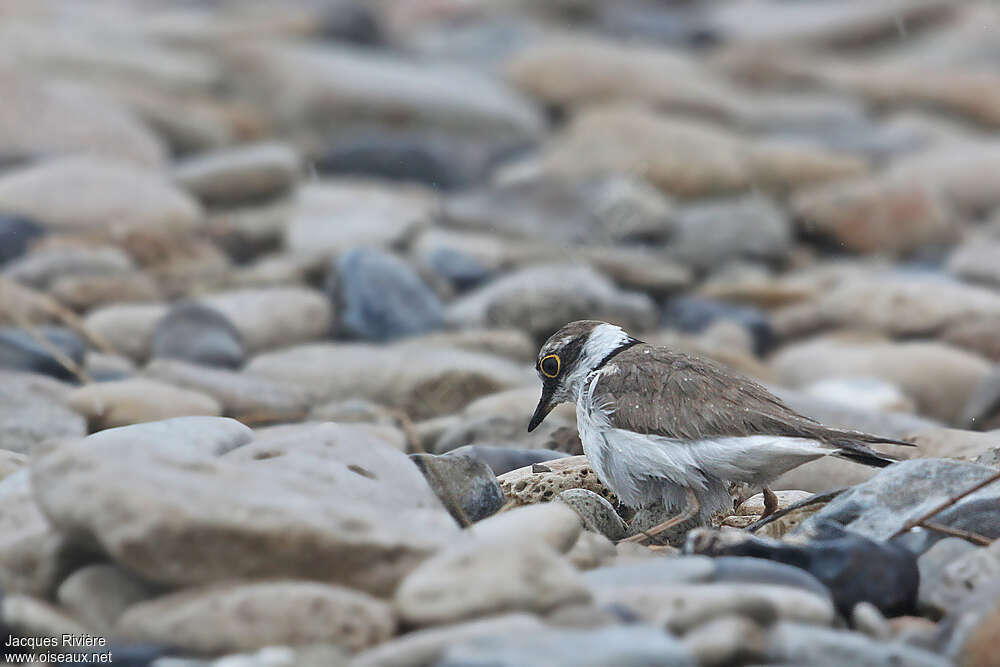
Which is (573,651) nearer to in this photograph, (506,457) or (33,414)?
(506,457)

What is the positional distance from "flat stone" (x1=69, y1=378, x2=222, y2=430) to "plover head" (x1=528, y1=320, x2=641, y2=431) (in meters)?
2.26

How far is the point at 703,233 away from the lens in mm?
12719

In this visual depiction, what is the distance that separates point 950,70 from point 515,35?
744 centimetres

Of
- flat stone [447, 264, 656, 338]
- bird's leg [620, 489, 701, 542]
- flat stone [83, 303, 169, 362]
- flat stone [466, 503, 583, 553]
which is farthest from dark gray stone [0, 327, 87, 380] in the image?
flat stone [466, 503, 583, 553]

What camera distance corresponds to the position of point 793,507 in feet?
17.2

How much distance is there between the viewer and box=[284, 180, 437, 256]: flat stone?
11.4 m

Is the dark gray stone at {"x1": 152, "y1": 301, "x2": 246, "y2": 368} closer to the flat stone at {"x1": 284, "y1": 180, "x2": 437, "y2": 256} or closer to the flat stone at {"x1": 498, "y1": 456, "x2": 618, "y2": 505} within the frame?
the flat stone at {"x1": 284, "y1": 180, "x2": 437, "y2": 256}

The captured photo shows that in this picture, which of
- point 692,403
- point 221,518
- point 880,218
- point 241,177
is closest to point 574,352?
point 692,403

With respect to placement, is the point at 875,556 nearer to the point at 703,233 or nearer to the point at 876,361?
the point at 876,361

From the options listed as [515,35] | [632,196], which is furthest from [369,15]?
[632,196]

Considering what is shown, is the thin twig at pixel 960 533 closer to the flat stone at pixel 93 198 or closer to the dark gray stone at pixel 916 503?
the dark gray stone at pixel 916 503

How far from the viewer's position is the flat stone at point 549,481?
17.4 ft

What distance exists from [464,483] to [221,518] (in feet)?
4.84

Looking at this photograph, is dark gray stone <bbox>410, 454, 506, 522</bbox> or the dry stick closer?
the dry stick
